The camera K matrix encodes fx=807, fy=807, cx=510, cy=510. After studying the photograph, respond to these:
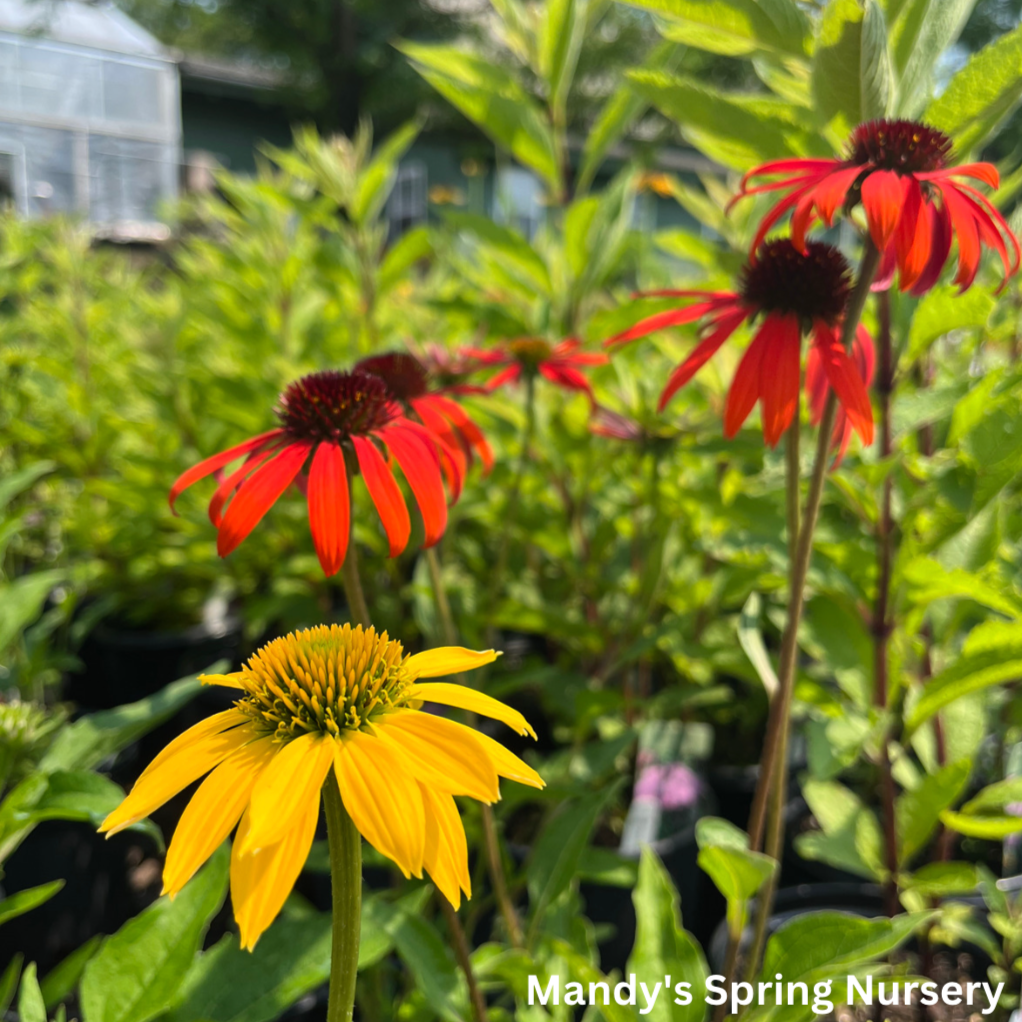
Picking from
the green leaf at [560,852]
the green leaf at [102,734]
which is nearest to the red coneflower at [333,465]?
the green leaf at [102,734]

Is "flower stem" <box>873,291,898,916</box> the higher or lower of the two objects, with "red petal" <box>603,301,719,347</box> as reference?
lower

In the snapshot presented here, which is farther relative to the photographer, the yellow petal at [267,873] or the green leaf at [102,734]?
the green leaf at [102,734]

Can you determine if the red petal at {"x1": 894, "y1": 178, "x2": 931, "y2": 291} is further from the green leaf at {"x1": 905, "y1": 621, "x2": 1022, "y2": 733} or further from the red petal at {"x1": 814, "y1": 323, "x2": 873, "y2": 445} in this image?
the green leaf at {"x1": 905, "y1": 621, "x2": 1022, "y2": 733}

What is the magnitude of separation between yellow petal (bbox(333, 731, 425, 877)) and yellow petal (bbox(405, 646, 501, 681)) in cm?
4

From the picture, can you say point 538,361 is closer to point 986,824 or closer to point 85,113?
point 986,824

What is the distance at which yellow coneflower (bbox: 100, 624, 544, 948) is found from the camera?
299 mm

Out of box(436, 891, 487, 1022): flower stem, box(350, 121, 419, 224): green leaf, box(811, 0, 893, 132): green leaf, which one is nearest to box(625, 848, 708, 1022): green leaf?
box(436, 891, 487, 1022): flower stem

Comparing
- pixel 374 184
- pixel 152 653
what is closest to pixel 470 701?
pixel 374 184

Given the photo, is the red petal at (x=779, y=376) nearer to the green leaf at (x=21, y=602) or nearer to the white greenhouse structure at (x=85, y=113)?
the green leaf at (x=21, y=602)

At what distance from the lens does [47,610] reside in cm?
184

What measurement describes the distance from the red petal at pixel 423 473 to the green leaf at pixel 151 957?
10.8 inches

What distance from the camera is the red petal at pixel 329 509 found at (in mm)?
434

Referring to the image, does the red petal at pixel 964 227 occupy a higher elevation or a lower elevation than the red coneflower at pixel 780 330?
higher

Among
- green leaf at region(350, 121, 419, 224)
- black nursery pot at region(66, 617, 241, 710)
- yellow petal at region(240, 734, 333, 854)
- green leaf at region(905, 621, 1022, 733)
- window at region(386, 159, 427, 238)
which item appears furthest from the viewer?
window at region(386, 159, 427, 238)
